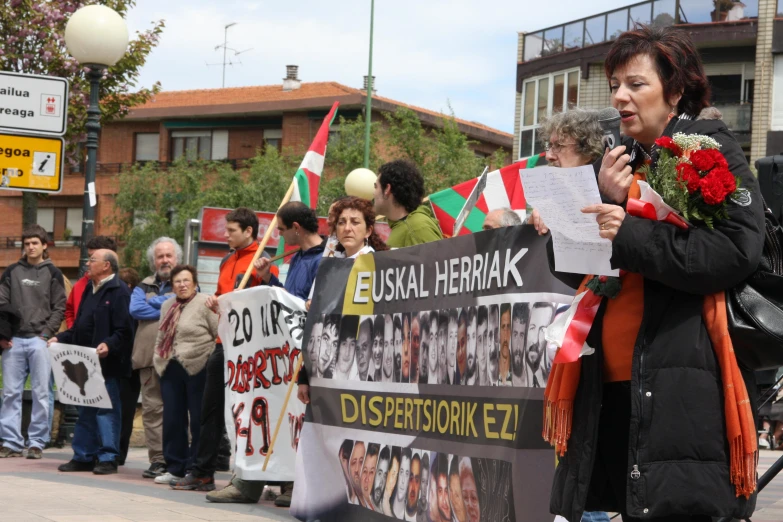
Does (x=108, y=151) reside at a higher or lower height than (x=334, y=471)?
higher

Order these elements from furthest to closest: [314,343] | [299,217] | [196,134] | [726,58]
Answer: [196,134]
[726,58]
[299,217]
[314,343]

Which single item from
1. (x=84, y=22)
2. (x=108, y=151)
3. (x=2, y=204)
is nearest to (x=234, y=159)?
(x=108, y=151)

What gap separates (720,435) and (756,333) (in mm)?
275

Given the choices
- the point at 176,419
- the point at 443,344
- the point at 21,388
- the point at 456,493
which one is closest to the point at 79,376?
the point at 176,419

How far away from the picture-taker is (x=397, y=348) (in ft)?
19.2

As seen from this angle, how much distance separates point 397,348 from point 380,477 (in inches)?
26.1

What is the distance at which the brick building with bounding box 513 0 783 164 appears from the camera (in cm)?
3859

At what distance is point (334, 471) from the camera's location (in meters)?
6.46

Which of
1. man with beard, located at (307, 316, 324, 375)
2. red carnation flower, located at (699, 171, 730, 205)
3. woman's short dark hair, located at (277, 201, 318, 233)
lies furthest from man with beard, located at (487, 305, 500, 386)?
woman's short dark hair, located at (277, 201, 318, 233)

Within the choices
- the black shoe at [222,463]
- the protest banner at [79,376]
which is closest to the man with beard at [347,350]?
the black shoe at [222,463]

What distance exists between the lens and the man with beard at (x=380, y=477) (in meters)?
5.87

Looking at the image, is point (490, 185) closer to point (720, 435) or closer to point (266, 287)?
point (266, 287)

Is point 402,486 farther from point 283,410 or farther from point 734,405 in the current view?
point 734,405

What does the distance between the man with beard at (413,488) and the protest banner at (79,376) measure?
196 inches
